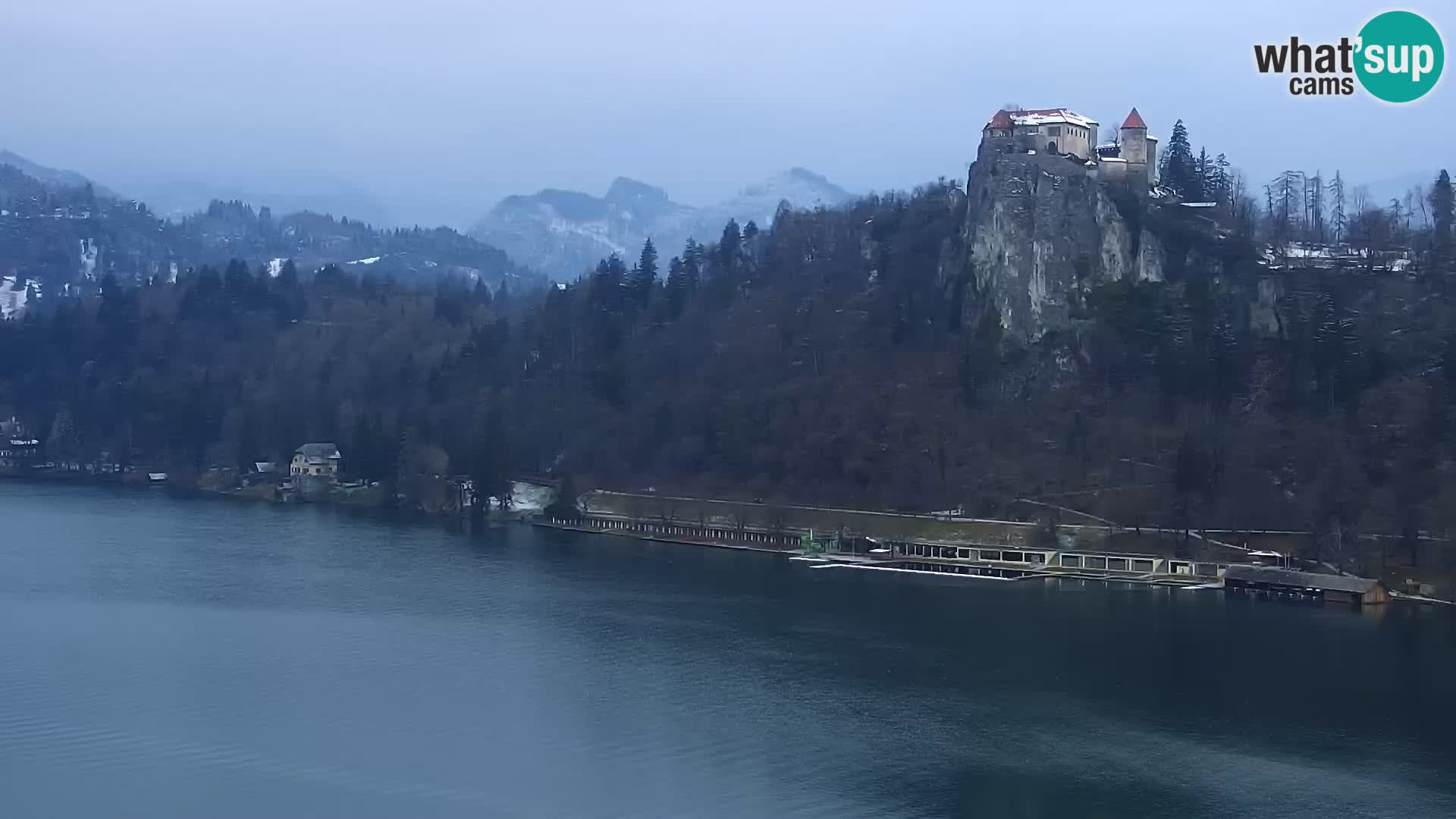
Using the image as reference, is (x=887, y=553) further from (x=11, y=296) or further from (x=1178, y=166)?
(x=11, y=296)

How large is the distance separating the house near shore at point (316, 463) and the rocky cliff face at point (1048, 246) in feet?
41.6

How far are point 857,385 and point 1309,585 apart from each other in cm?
923

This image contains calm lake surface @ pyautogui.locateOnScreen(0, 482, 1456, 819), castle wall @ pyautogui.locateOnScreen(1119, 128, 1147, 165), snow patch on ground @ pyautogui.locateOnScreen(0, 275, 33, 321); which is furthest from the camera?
snow patch on ground @ pyautogui.locateOnScreen(0, 275, 33, 321)

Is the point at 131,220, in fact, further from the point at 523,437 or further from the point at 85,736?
the point at 85,736

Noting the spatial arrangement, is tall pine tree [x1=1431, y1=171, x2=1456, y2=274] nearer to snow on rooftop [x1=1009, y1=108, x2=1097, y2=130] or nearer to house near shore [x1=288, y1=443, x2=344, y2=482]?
snow on rooftop [x1=1009, y1=108, x2=1097, y2=130]

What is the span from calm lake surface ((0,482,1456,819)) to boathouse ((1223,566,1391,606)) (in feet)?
1.57

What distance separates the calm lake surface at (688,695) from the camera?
1112 centimetres

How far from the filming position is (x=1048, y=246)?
25.9 meters

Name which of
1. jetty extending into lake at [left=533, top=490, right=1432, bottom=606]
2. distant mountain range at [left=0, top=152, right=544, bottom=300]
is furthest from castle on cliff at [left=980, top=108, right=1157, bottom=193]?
distant mountain range at [left=0, top=152, right=544, bottom=300]

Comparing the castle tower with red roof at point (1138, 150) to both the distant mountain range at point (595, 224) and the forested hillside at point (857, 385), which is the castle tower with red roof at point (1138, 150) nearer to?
the forested hillside at point (857, 385)

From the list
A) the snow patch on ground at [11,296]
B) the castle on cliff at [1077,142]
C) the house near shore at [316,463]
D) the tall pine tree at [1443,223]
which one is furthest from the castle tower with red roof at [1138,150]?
the snow patch on ground at [11,296]

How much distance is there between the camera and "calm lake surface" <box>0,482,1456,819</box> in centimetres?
1112

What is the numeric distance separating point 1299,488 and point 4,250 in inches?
2090

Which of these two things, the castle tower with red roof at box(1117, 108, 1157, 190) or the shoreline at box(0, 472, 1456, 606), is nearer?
the shoreline at box(0, 472, 1456, 606)
